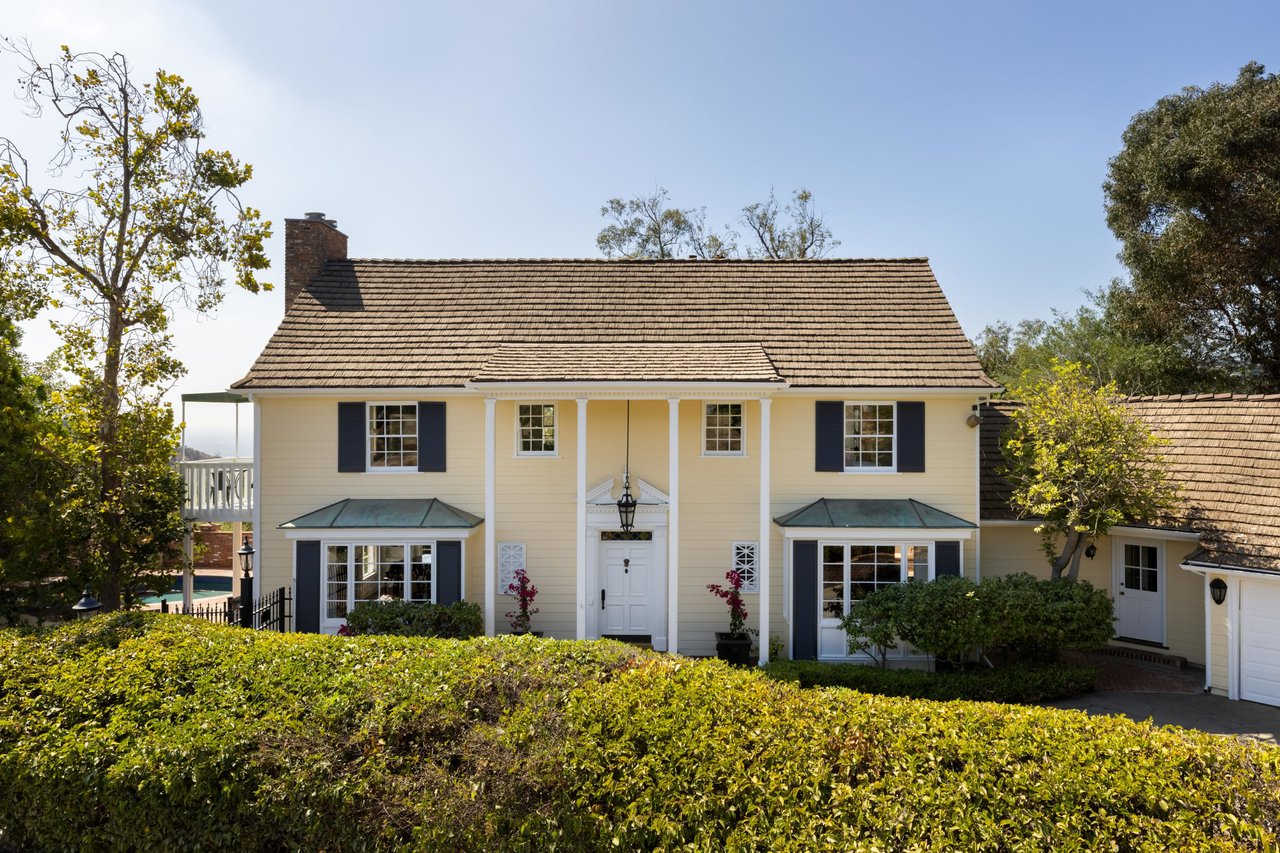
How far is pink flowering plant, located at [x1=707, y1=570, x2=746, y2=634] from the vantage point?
12.1 metres

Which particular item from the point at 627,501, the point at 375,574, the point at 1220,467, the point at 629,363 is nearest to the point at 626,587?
the point at 627,501

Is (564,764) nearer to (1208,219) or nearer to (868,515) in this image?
(868,515)

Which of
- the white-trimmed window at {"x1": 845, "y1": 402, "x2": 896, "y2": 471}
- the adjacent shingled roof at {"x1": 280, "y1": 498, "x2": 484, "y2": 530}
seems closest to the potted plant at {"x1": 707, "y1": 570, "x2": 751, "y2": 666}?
the white-trimmed window at {"x1": 845, "y1": 402, "x2": 896, "y2": 471}

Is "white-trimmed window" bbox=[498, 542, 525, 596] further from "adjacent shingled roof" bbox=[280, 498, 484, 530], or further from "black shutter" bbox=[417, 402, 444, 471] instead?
"black shutter" bbox=[417, 402, 444, 471]

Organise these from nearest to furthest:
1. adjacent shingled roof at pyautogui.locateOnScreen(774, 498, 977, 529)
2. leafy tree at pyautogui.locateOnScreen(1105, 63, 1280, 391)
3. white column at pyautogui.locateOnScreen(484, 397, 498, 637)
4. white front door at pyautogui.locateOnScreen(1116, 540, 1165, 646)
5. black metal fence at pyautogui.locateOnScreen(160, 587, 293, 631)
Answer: white column at pyautogui.locateOnScreen(484, 397, 498, 637), black metal fence at pyautogui.locateOnScreen(160, 587, 293, 631), adjacent shingled roof at pyautogui.locateOnScreen(774, 498, 977, 529), white front door at pyautogui.locateOnScreen(1116, 540, 1165, 646), leafy tree at pyautogui.locateOnScreen(1105, 63, 1280, 391)

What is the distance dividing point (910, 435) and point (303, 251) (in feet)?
45.4

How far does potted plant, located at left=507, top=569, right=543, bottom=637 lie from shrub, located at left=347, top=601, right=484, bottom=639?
0.72 meters

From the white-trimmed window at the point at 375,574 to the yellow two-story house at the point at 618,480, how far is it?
1.5 inches

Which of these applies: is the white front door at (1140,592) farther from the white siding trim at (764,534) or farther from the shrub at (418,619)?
the shrub at (418,619)

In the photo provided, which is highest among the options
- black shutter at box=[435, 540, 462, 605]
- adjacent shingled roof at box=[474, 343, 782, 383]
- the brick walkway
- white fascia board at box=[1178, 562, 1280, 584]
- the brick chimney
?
the brick chimney

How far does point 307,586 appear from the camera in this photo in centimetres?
1244

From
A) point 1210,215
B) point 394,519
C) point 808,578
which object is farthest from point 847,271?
point 1210,215

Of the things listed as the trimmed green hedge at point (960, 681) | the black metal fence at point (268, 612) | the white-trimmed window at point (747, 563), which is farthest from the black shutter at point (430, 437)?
the trimmed green hedge at point (960, 681)

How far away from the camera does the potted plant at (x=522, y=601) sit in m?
12.1
